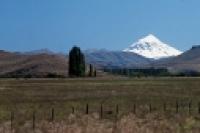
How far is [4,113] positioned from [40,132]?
70.6 feet

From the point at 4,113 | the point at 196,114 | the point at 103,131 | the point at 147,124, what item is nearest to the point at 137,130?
the point at 103,131

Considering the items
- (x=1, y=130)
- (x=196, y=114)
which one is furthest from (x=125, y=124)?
(x=196, y=114)

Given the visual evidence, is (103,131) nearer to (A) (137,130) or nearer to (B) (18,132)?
(A) (137,130)

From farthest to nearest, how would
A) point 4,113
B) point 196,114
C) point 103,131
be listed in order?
point 4,113
point 196,114
point 103,131

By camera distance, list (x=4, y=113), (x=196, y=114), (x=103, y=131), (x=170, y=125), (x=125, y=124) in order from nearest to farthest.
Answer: (x=103, y=131) → (x=125, y=124) → (x=170, y=125) → (x=196, y=114) → (x=4, y=113)

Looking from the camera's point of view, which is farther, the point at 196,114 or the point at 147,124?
the point at 196,114

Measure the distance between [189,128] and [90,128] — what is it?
7.11m

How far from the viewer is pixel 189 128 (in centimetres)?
3628

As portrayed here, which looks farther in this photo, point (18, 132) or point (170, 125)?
point (170, 125)

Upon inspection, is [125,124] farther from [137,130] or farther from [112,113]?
[112,113]

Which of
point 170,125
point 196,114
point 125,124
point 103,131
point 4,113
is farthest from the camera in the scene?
point 4,113

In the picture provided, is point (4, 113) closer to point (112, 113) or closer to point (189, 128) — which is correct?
point (112, 113)

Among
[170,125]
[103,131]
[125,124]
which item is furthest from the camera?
[170,125]

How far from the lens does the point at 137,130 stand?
31812mm
